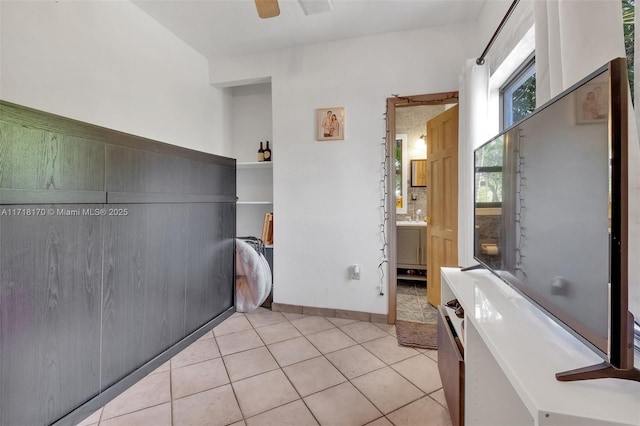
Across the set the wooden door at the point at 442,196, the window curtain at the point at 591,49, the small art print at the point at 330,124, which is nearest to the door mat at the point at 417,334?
the wooden door at the point at 442,196

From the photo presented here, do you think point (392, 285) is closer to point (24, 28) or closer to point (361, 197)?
point (361, 197)

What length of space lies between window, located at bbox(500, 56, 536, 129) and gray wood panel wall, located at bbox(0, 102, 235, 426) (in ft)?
7.96

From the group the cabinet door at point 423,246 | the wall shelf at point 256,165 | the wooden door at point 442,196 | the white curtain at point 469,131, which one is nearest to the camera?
the white curtain at point 469,131

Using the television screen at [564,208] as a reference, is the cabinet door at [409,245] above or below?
below

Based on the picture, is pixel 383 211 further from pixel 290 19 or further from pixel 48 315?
Answer: pixel 48 315

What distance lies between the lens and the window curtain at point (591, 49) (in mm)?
757

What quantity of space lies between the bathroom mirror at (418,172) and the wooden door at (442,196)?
3.36ft

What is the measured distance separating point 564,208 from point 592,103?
0.94 feet

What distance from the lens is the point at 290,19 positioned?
2383mm

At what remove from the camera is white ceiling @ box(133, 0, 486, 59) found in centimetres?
221

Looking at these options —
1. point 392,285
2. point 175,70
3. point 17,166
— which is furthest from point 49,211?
point 392,285

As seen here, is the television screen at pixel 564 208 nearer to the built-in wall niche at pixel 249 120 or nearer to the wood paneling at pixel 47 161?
the wood paneling at pixel 47 161

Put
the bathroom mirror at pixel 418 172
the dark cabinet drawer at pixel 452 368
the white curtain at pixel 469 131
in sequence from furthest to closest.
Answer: the bathroom mirror at pixel 418 172, the white curtain at pixel 469 131, the dark cabinet drawer at pixel 452 368

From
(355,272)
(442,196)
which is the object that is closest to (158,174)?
(355,272)
